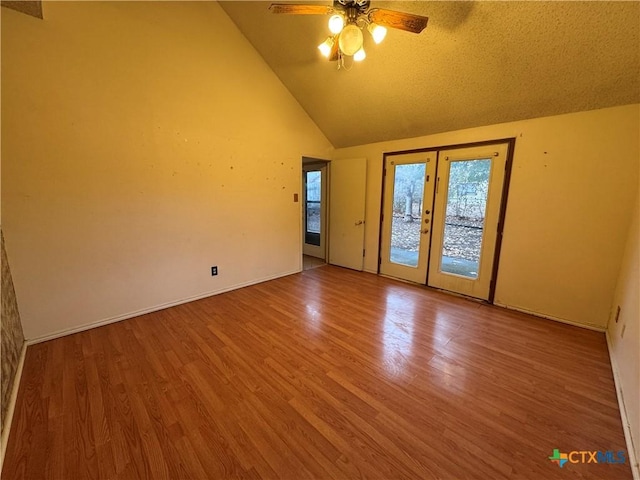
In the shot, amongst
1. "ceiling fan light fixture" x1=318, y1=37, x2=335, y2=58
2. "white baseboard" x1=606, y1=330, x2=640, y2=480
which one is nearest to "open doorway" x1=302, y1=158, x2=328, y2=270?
"ceiling fan light fixture" x1=318, y1=37, x2=335, y2=58

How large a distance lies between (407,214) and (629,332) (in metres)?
2.37

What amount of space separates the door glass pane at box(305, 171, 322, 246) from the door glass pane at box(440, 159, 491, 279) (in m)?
2.34

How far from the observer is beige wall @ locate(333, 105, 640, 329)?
7.43ft

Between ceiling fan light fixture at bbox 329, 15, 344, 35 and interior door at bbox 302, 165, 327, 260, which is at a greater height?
ceiling fan light fixture at bbox 329, 15, 344, 35

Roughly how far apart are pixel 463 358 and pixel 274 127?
340 centimetres

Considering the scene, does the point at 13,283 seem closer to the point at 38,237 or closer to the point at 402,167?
the point at 38,237

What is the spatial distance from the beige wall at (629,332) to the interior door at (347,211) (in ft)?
9.18

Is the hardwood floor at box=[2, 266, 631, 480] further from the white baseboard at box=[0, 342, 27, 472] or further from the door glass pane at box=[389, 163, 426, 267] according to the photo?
the door glass pane at box=[389, 163, 426, 267]

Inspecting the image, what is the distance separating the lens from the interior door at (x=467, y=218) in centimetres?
294

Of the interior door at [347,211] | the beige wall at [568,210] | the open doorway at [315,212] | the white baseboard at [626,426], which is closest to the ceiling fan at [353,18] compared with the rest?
the beige wall at [568,210]

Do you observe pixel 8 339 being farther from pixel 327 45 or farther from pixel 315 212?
pixel 315 212

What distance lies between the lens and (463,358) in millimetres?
2033

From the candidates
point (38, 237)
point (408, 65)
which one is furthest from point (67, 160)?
point (408, 65)

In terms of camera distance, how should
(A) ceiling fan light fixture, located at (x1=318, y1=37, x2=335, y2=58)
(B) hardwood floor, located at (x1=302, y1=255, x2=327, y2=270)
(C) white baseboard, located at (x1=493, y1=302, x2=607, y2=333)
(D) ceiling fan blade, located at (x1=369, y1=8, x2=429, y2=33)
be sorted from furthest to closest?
(B) hardwood floor, located at (x1=302, y1=255, x2=327, y2=270), (C) white baseboard, located at (x1=493, y1=302, x2=607, y2=333), (A) ceiling fan light fixture, located at (x1=318, y1=37, x2=335, y2=58), (D) ceiling fan blade, located at (x1=369, y1=8, x2=429, y2=33)
